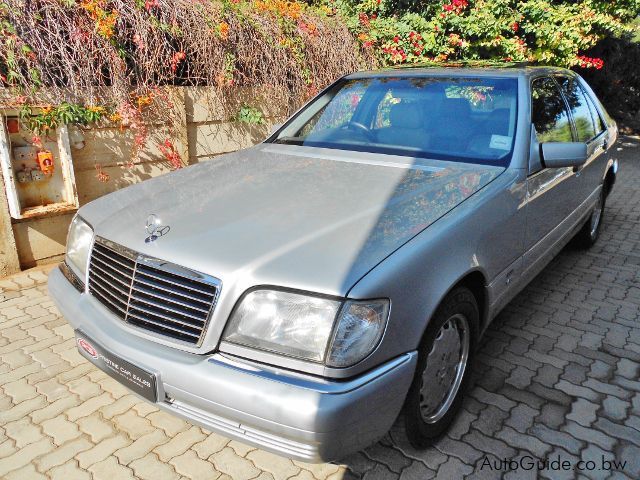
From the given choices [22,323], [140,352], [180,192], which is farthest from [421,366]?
[22,323]

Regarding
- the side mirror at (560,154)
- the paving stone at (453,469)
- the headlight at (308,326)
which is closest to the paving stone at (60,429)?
the headlight at (308,326)

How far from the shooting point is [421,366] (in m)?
1.97

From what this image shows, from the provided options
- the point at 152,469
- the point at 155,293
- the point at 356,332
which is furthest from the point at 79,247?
the point at 356,332

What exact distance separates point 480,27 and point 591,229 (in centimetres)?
389

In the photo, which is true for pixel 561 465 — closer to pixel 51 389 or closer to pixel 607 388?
pixel 607 388

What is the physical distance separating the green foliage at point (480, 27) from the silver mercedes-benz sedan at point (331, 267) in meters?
4.42

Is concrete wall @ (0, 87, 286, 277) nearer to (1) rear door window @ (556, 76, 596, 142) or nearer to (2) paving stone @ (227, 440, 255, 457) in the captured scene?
(2) paving stone @ (227, 440, 255, 457)

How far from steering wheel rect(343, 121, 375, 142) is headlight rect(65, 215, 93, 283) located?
1.70 m

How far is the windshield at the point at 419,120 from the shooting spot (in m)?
2.82

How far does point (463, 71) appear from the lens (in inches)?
128

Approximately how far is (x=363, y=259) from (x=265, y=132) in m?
4.14

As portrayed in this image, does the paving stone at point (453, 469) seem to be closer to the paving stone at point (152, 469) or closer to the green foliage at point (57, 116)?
the paving stone at point (152, 469)

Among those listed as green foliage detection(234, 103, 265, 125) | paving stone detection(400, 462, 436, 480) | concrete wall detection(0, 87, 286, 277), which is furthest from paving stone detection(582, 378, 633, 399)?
green foliage detection(234, 103, 265, 125)

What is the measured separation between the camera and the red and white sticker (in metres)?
2.09
